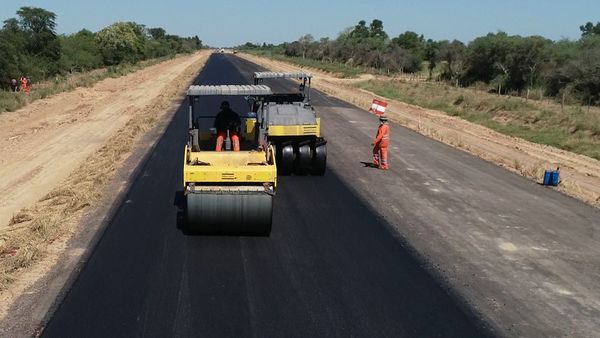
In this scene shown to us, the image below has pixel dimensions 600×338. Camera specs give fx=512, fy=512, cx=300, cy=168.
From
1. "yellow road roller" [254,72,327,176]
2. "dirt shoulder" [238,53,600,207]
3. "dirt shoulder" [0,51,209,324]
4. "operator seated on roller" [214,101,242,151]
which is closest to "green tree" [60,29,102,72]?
"dirt shoulder" [0,51,209,324]

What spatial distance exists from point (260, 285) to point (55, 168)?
37.1ft

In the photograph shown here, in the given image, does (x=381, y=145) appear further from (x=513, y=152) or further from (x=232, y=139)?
(x=513, y=152)

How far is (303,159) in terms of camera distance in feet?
45.0

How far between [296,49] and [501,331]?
5594 inches

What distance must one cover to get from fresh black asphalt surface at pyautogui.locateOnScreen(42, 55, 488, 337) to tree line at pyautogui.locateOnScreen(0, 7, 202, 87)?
34313 millimetres

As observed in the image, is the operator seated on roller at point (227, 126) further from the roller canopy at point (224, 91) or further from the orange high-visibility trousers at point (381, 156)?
the orange high-visibility trousers at point (381, 156)

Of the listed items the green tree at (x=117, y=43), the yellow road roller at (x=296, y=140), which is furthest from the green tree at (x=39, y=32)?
the yellow road roller at (x=296, y=140)

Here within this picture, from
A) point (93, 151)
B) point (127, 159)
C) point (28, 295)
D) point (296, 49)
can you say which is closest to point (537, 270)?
point (28, 295)

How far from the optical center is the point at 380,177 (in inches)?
566

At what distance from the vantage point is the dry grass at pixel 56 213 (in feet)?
27.1

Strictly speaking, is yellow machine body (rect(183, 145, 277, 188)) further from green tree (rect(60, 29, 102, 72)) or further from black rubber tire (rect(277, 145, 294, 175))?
green tree (rect(60, 29, 102, 72))

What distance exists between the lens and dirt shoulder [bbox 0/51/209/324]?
27.8ft

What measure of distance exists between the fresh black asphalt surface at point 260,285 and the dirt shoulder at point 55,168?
930 millimetres

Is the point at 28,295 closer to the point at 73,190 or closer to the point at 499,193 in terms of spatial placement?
the point at 73,190
